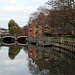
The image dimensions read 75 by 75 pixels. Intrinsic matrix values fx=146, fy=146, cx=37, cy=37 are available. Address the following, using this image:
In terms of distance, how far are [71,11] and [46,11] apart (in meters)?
23.0

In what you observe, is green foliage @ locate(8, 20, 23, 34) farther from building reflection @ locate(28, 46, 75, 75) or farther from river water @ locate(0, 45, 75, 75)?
building reflection @ locate(28, 46, 75, 75)

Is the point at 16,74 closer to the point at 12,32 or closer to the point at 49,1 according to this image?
the point at 49,1

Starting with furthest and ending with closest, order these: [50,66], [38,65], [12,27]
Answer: [12,27] → [38,65] → [50,66]

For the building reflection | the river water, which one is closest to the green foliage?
the river water

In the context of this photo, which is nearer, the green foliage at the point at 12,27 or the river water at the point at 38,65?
the river water at the point at 38,65

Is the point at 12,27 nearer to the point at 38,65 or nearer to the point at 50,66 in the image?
the point at 38,65

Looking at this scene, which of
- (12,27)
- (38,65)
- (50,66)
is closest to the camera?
(50,66)

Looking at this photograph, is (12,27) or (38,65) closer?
(38,65)

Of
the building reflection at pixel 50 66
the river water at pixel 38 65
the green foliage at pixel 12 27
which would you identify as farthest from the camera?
the green foliage at pixel 12 27

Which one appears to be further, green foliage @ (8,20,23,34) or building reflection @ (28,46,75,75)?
green foliage @ (8,20,23,34)

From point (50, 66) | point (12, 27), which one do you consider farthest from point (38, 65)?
point (12, 27)

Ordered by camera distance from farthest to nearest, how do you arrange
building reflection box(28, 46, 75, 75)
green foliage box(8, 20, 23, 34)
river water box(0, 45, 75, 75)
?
green foliage box(8, 20, 23, 34)
river water box(0, 45, 75, 75)
building reflection box(28, 46, 75, 75)

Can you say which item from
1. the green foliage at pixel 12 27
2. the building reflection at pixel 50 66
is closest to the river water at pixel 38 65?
the building reflection at pixel 50 66

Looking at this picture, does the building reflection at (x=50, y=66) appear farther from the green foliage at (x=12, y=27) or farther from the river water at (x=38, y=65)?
the green foliage at (x=12, y=27)
